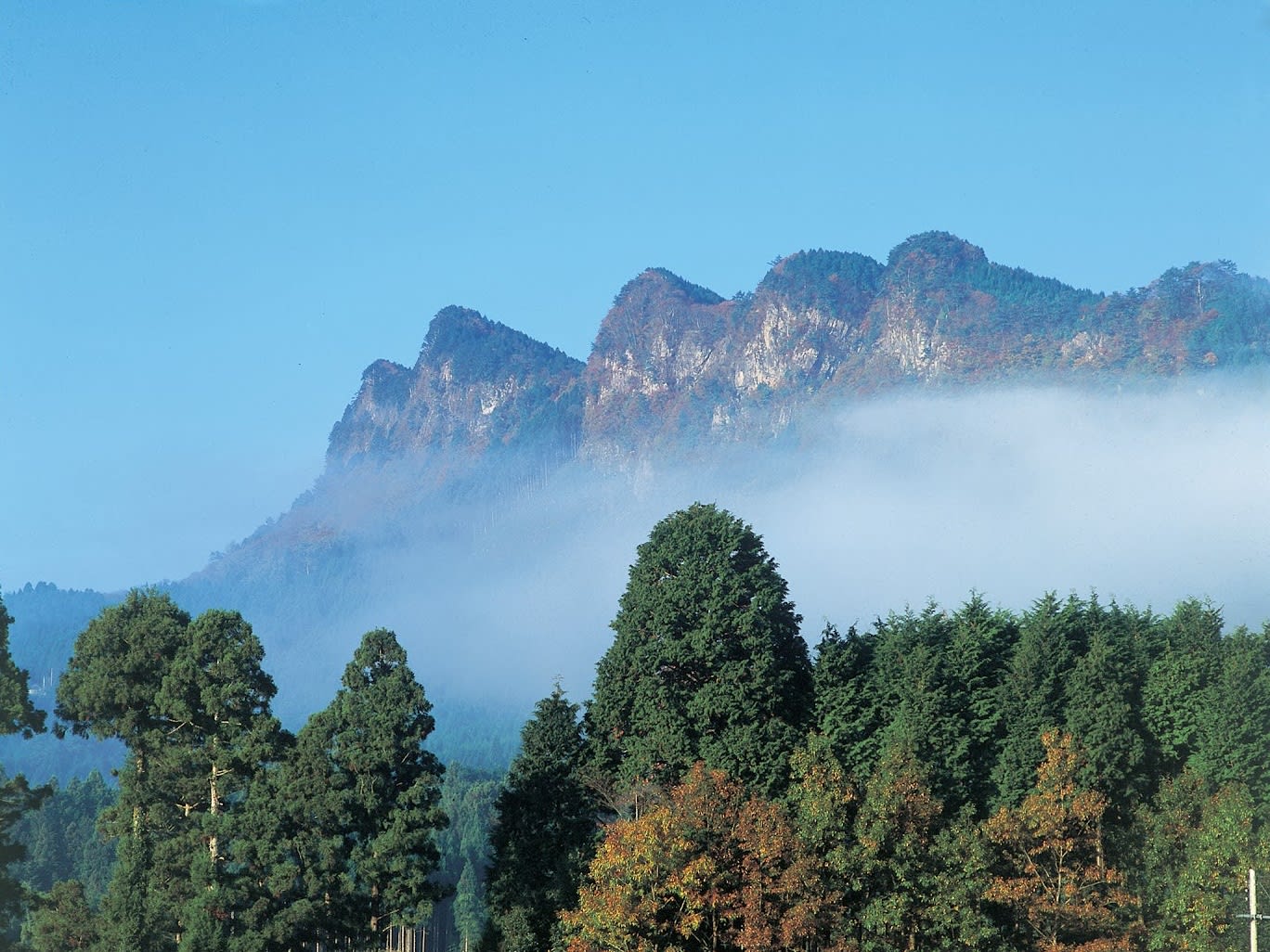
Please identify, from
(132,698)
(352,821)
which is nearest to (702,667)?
(352,821)

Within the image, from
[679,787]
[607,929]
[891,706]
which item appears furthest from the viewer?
[891,706]

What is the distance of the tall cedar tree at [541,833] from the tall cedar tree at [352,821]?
10.6ft

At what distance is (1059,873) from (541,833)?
19298mm

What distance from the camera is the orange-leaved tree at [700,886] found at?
43.7 metres

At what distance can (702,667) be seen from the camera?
57.1 m

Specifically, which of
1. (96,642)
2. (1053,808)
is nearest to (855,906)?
(1053,808)

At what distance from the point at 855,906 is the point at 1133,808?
11.8 m

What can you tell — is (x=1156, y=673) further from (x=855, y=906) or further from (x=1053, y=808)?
(x=855, y=906)

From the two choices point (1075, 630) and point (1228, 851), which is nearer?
point (1228, 851)

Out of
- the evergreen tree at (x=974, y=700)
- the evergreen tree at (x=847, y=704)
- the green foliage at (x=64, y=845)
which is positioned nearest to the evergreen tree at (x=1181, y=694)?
the evergreen tree at (x=974, y=700)

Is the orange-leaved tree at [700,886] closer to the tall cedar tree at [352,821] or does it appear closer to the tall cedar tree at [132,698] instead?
the tall cedar tree at [352,821]

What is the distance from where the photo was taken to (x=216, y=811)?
5681 cm

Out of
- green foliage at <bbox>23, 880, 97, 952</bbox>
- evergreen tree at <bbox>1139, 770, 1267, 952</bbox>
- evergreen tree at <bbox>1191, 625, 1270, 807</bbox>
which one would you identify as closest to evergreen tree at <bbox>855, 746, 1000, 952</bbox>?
evergreen tree at <bbox>1139, 770, 1267, 952</bbox>

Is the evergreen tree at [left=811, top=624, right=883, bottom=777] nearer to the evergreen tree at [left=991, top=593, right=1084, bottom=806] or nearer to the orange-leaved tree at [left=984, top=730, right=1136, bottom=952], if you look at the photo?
the evergreen tree at [left=991, top=593, right=1084, bottom=806]
